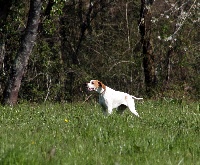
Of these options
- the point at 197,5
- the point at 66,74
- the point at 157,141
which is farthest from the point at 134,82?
Answer: the point at 157,141

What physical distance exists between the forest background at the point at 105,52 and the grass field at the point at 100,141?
40.7 ft

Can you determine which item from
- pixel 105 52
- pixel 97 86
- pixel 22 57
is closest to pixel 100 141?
pixel 97 86

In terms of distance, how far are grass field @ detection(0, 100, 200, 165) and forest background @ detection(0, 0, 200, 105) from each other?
1239 cm

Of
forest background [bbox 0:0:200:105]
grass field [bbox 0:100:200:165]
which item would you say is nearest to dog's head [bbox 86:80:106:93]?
grass field [bbox 0:100:200:165]

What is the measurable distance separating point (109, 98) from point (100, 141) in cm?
504

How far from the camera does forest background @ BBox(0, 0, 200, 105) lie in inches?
974

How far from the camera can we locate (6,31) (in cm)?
2159

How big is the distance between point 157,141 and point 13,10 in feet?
48.2

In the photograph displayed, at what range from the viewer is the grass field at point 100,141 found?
6.44 meters

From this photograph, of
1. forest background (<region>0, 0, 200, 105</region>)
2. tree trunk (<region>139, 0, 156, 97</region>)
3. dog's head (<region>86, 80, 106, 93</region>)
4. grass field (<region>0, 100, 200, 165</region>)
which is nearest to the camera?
grass field (<region>0, 100, 200, 165</region>)

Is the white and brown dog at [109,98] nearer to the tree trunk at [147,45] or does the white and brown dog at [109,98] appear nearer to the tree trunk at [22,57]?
the tree trunk at [22,57]

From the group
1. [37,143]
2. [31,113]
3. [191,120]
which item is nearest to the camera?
[37,143]

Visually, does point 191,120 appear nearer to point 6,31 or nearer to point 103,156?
point 103,156

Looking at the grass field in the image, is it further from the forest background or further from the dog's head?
the forest background
